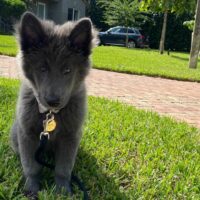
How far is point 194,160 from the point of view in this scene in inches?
169

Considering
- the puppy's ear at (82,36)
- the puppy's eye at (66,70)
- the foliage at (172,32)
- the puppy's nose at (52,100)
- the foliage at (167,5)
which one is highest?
the foliage at (167,5)

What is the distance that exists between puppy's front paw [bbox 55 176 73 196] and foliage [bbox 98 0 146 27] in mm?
32001

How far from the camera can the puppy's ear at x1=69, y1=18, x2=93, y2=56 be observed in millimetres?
3230

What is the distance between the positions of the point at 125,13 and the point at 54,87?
32.4 metres

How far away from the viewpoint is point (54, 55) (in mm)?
3051

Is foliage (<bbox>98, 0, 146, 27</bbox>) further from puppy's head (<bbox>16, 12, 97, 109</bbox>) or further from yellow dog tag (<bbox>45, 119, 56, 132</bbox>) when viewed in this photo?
yellow dog tag (<bbox>45, 119, 56, 132</bbox>)

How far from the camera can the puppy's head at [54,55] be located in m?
3.01

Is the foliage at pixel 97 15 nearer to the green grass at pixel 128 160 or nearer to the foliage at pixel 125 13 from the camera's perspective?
the foliage at pixel 125 13

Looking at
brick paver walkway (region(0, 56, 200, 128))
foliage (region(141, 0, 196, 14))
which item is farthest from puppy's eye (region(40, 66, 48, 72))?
foliage (region(141, 0, 196, 14))

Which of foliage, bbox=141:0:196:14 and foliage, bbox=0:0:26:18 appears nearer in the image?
foliage, bbox=141:0:196:14

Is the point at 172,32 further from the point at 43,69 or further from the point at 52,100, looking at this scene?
the point at 52,100

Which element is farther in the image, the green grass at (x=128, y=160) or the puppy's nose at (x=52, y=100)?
the green grass at (x=128, y=160)

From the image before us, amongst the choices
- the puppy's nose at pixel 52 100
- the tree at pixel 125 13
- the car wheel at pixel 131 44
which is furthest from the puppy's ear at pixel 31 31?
the tree at pixel 125 13

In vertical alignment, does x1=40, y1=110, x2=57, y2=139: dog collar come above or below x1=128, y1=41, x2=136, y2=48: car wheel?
above
